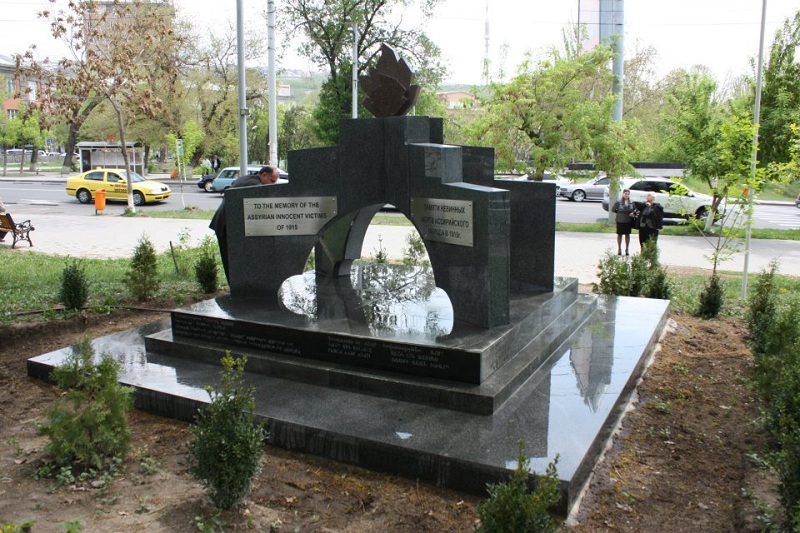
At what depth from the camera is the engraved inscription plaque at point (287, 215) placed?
7.38 metres

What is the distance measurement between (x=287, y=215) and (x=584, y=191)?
3116cm

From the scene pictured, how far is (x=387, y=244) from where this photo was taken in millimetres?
18234

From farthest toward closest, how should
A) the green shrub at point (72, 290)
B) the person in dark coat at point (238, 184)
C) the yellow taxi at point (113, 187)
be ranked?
the yellow taxi at point (113, 187)
the green shrub at point (72, 290)
the person in dark coat at point (238, 184)

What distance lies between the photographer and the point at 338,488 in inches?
180

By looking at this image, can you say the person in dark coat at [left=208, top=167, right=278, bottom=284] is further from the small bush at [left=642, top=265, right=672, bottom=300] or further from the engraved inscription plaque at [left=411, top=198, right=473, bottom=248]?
the small bush at [left=642, top=265, right=672, bottom=300]

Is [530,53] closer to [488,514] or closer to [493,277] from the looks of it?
[493,277]

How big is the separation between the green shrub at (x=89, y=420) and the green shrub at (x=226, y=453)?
2.90 feet

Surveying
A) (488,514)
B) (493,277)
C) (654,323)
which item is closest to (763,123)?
(654,323)

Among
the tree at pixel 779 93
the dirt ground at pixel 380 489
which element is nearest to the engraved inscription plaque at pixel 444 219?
the dirt ground at pixel 380 489

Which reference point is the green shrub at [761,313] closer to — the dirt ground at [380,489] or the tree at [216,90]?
the dirt ground at [380,489]

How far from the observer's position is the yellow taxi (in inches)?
1242

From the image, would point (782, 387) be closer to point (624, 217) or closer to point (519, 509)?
point (519, 509)

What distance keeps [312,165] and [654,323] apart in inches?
168

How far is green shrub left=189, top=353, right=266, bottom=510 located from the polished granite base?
96cm
